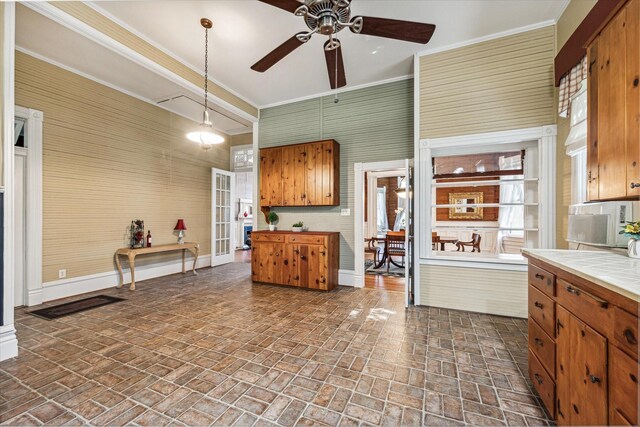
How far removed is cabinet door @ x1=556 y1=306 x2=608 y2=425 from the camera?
1102 mm

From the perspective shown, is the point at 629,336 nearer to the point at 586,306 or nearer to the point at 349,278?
the point at 586,306

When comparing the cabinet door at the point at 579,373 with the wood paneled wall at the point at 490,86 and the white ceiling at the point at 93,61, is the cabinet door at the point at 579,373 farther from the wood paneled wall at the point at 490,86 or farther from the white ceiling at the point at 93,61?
the white ceiling at the point at 93,61

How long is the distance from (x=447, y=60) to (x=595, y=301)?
3.53 m

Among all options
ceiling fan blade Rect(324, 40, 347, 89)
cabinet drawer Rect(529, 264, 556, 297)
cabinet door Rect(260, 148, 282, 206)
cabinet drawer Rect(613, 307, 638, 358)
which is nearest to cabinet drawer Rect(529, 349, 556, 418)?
cabinet drawer Rect(529, 264, 556, 297)

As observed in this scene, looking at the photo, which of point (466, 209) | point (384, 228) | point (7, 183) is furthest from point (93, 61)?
point (384, 228)

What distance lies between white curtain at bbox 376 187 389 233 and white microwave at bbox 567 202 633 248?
23.1ft

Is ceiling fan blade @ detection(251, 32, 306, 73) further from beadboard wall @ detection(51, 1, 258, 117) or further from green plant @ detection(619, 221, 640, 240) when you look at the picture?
green plant @ detection(619, 221, 640, 240)

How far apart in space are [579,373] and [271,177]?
4598mm

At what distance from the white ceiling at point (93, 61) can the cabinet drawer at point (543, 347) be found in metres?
5.19

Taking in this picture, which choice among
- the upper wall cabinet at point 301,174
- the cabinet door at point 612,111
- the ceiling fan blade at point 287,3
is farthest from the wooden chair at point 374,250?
the ceiling fan blade at point 287,3

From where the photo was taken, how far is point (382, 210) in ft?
32.0

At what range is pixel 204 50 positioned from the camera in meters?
3.68

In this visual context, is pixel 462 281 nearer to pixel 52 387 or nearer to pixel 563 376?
pixel 563 376

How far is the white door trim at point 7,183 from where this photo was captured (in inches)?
89.0
